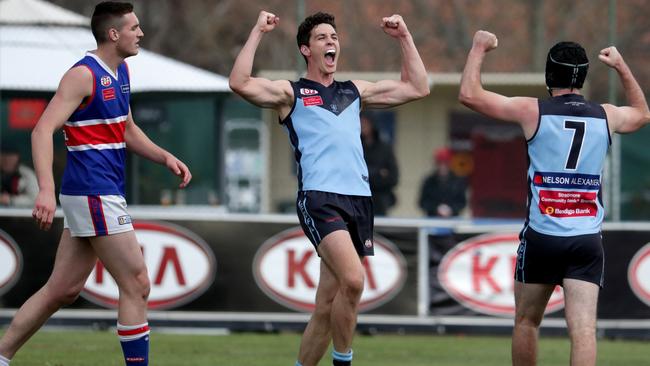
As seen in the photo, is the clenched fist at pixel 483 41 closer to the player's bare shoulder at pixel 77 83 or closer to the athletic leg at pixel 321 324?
the athletic leg at pixel 321 324

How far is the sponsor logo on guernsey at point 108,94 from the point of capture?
8422 millimetres

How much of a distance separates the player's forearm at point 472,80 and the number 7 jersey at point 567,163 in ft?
1.35

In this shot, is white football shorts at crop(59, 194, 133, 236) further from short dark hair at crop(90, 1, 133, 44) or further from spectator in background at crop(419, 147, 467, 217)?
spectator in background at crop(419, 147, 467, 217)

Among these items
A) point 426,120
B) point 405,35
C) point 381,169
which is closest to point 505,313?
point 381,169

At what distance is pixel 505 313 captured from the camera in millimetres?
14625

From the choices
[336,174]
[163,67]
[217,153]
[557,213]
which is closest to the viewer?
[557,213]

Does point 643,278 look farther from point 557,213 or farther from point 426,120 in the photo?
point 426,120

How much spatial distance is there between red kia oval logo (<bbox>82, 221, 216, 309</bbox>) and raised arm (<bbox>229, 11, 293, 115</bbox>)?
557 centimetres

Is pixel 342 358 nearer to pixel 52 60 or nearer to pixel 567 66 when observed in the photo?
pixel 567 66

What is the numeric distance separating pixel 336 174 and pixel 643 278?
6563mm

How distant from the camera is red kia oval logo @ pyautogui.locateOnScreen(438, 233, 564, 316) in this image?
1463 centimetres

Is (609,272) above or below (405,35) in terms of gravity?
below

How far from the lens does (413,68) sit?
370 inches

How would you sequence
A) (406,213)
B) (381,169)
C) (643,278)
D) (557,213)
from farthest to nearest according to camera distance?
(406,213) < (381,169) < (643,278) < (557,213)
